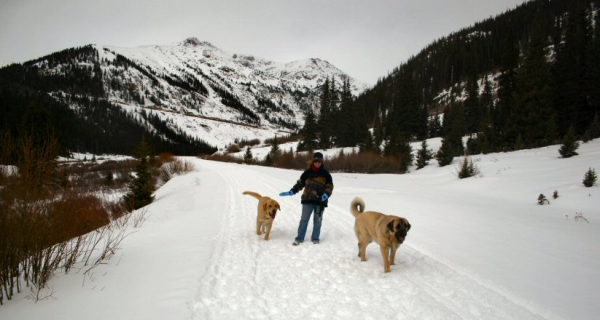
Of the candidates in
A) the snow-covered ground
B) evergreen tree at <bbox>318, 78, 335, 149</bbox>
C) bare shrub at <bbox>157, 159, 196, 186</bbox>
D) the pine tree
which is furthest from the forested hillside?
bare shrub at <bbox>157, 159, 196, 186</bbox>

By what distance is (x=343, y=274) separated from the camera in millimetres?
4488

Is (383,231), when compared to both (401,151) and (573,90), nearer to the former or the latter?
(401,151)

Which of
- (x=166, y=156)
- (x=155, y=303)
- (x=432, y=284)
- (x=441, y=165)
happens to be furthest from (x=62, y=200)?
(x=166, y=156)

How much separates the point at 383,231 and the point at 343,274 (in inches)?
40.2

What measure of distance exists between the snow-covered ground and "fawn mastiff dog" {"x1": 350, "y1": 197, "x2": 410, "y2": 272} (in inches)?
11.3

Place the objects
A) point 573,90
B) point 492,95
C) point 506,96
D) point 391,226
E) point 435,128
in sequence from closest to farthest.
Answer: point 391,226, point 573,90, point 506,96, point 435,128, point 492,95

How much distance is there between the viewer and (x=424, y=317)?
3217 mm

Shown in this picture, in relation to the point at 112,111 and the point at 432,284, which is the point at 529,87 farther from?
the point at 112,111

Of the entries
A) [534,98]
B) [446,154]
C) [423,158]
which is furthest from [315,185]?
[534,98]

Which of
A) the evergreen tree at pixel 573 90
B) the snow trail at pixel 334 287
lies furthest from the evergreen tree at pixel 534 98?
the snow trail at pixel 334 287

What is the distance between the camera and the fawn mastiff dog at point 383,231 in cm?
406

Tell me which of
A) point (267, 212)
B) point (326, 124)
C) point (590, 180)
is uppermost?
point (326, 124)

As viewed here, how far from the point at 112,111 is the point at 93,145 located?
5446 centimetres

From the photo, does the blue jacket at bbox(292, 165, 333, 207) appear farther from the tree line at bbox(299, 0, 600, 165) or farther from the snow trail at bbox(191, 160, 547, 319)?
the tree line at bbox(299, 0, 600, 165)
